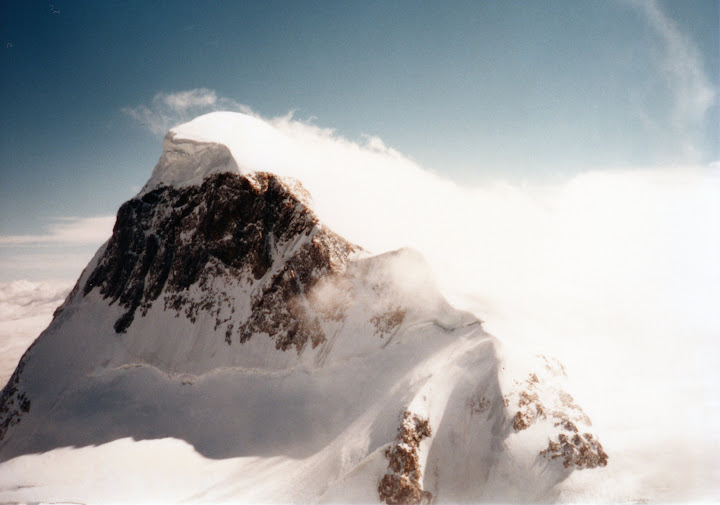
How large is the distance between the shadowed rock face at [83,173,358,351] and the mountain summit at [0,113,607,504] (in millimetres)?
212

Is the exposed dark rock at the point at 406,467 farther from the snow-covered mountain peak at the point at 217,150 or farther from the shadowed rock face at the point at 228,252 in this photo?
the snow-covered mountain peak at the point at 217,150

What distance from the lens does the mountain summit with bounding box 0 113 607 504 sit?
918 inches

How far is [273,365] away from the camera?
34844mm

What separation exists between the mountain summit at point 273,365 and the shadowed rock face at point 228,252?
21 cm

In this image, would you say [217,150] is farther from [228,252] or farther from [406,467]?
[406,467]

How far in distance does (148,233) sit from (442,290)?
40542 millimetres

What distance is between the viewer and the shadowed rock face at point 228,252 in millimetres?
37000

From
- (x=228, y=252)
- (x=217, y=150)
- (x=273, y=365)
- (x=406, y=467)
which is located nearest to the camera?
(x=406, y=467)

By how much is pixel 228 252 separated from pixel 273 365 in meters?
14.6

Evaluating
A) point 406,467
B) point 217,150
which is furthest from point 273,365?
point 217,150

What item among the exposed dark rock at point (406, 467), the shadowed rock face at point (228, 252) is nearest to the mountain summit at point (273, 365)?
the exposed dark rock at point (406, 467)

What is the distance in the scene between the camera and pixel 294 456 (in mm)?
27453

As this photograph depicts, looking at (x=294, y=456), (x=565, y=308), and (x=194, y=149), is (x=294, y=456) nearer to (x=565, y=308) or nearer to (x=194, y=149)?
(x=565, y=308)

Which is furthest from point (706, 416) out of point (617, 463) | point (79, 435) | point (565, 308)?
point (79, 435)
